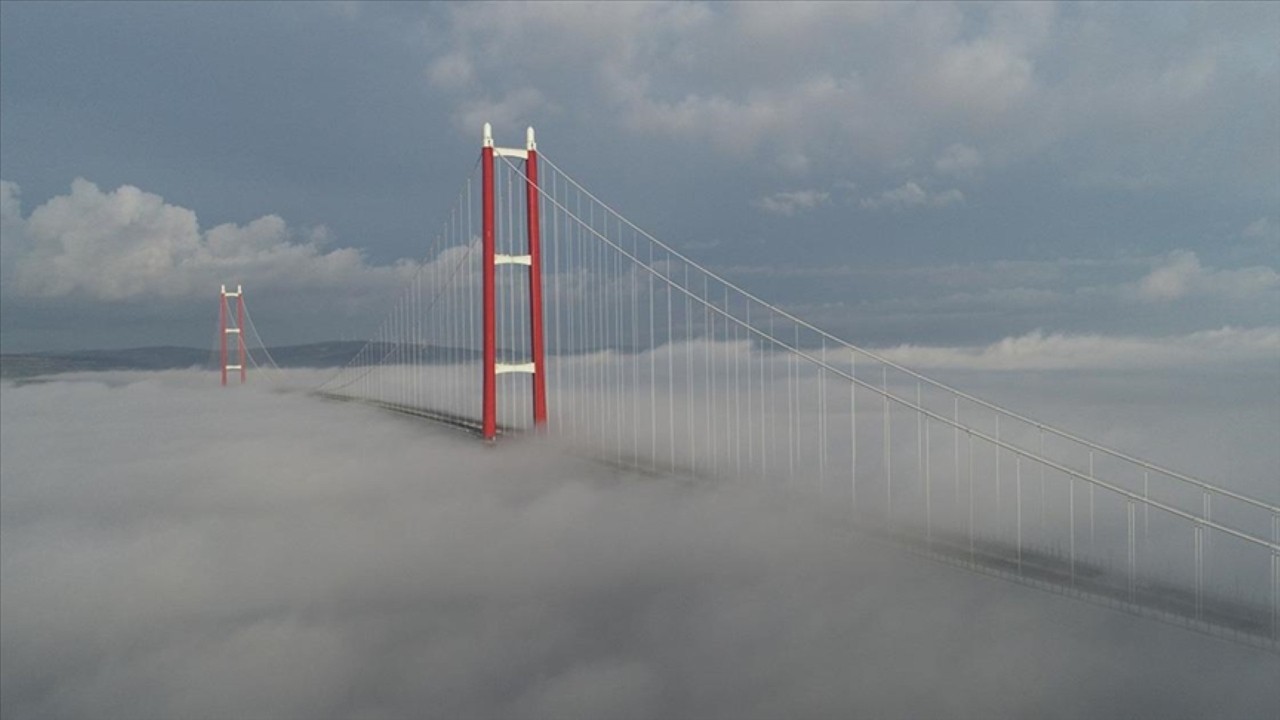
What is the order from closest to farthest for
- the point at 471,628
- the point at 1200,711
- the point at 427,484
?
the point at 1200,711 → the point at 471,628 → the point at 427,484

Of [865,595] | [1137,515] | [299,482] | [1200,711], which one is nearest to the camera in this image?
[1200,711]

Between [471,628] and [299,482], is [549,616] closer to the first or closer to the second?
[471,628]

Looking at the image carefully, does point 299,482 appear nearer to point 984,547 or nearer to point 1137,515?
point 984,547

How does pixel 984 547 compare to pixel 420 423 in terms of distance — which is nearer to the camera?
pixel 984 547

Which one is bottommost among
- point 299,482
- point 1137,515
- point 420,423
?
point 1137,515

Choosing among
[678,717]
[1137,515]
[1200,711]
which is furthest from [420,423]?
[1137,515]

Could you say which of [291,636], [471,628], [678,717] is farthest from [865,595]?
[291,636]

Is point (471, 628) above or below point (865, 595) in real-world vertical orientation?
below
